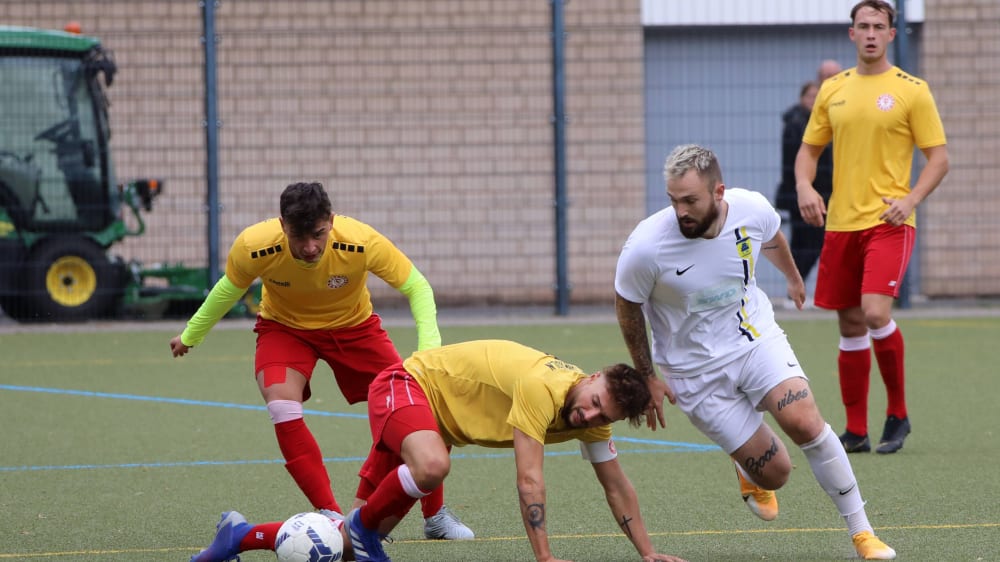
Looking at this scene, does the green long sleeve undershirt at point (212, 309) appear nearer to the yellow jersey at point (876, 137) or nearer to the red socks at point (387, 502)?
the red socks at point (387, 502)

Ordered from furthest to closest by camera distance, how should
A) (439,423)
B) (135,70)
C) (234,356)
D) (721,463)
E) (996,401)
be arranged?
(135,70)
(234,356)
(996,401)
(721,463)
(439,423)

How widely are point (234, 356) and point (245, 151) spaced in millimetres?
4233

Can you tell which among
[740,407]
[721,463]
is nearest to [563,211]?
[721,463]

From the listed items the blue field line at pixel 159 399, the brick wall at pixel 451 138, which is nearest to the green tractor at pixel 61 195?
the brick wall at pixel 451 138

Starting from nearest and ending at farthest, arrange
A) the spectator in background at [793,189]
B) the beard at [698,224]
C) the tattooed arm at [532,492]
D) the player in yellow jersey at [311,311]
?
the tattooed arm at [532,492]
the beard at [698,224]
the player in yellow jersey at [311,311]
the spectator in background at [793,189]

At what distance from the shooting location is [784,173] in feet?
46.0

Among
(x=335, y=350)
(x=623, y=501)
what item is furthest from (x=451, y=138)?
(x=623, y=501)

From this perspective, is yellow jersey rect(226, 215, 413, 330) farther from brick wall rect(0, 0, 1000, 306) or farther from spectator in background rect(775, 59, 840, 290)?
brick wall rect(0, 0, 1000, 306)

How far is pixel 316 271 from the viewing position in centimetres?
571

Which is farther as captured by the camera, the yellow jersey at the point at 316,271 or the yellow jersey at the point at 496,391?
the yellow jersey at the point at 316,271

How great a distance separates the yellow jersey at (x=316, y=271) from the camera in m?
5.64

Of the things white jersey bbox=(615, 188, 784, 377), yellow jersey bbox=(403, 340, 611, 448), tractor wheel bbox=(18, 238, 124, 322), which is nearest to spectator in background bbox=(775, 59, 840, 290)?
tractor wheel bbox=(18, 238, 124, 322)

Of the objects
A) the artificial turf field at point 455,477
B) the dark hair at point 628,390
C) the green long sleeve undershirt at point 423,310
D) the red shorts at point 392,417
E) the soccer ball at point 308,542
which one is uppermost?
the green long sleeve undershirt at point 423,310

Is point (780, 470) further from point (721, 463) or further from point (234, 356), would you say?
point (234, 356)
